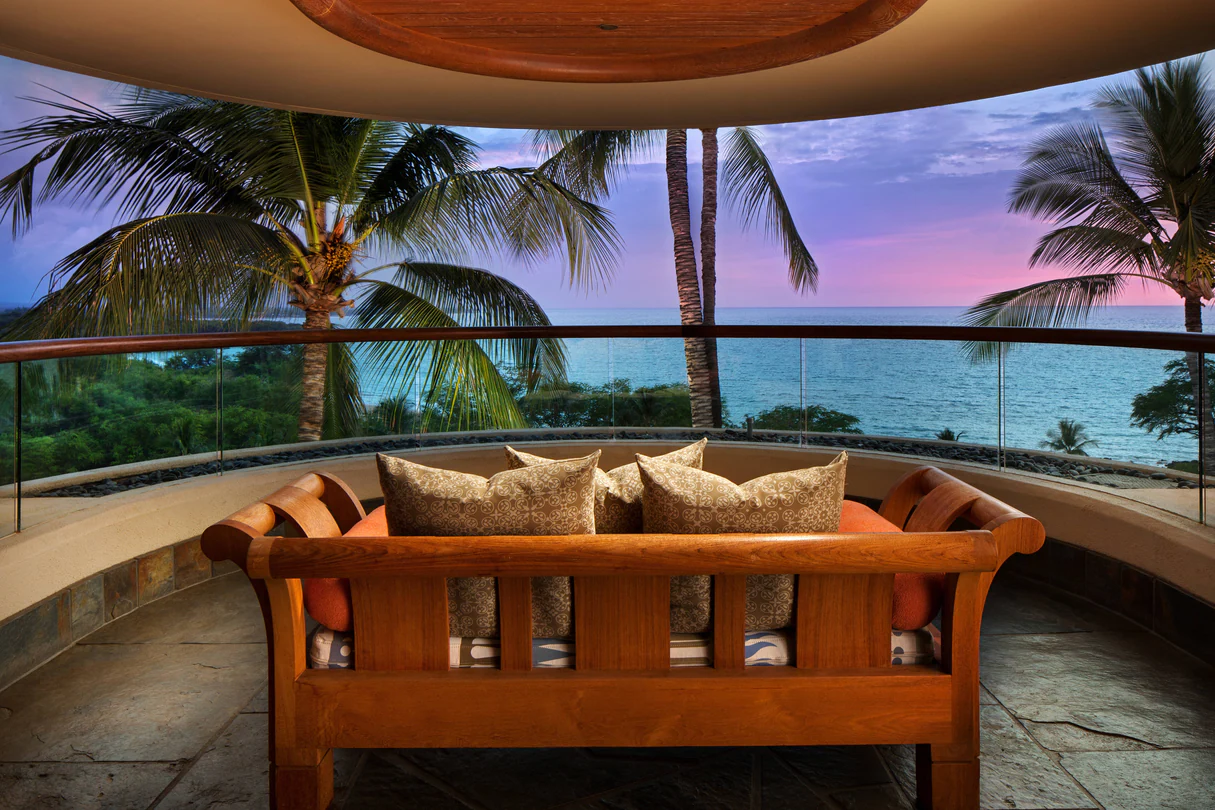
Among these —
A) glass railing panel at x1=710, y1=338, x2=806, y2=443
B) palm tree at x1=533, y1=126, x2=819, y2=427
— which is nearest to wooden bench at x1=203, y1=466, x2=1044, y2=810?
glass railing panel at x1=710, y1=338, x2=806, y2=443

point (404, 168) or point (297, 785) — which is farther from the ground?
point (404, 168)

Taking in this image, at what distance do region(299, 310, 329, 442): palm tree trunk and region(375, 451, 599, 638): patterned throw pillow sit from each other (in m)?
2.84

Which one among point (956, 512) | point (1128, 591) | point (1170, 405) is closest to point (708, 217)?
point (1170, 405)

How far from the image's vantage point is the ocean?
319 centimetres

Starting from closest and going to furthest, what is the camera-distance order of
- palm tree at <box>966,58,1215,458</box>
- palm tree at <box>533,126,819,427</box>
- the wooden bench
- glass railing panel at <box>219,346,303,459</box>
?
the wooden bench < glass railing panel at <box>219,346,303,459</box> < palm tree at <box>966,58,1215,458</box> < palm tree at <box>533,126,819,427</box>

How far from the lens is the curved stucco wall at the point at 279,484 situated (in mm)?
2650

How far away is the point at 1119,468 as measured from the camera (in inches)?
126

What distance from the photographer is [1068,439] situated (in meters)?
3.52

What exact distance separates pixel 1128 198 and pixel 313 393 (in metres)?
9.25

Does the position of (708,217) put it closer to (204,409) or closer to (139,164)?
(139,164)

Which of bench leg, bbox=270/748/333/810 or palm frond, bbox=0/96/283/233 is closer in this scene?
bench leg, bbox=270/748/333/810

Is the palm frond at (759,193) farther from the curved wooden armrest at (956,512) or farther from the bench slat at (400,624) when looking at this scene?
the bench slat at (400,624)

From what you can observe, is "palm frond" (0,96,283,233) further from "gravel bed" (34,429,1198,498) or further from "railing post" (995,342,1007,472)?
"railing post" (995,342,1007,472)

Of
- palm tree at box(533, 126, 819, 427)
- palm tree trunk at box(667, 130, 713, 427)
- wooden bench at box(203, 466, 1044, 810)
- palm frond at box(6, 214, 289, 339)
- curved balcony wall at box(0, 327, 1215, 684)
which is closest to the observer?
wooden bench at box(203, 466, 1044, 810)
